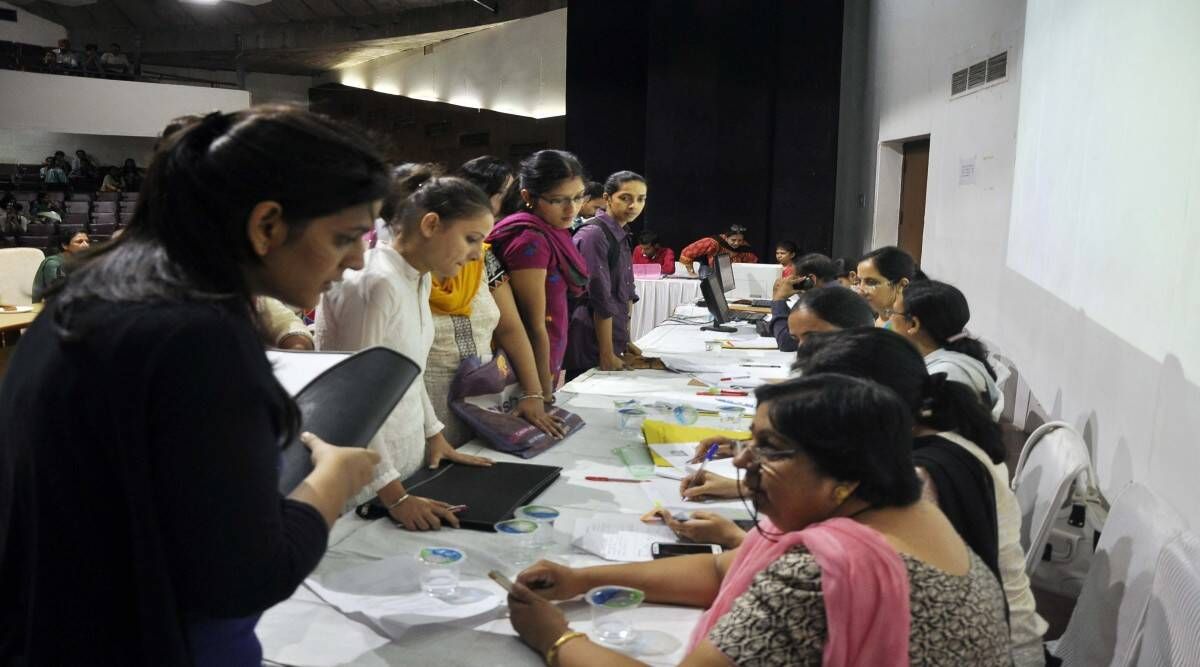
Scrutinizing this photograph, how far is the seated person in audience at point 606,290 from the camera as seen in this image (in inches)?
137

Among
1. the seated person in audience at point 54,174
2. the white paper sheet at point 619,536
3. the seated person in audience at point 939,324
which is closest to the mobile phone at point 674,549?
the white paper sheet at point 619,536

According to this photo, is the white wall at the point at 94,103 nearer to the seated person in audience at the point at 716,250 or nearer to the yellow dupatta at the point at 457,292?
the seated person in audience at the point at 716,250

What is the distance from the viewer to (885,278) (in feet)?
10.9

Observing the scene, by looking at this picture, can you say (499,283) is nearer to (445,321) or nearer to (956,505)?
(445,321)

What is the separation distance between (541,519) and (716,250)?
18.3ft

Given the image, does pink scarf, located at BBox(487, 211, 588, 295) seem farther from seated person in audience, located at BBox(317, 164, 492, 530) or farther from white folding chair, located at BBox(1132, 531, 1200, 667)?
white folding chair, located at BBox(1132, 531, 1200, 667)

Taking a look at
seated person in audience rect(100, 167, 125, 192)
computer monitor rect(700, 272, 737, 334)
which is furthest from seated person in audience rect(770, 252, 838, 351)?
seated person in audience rect(100, 167, 125, 192)

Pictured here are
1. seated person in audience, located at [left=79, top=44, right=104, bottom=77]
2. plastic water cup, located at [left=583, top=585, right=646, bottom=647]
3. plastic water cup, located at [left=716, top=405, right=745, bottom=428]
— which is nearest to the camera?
plastic water cup, located at [left=583, top=585, right=646, bottom=647]

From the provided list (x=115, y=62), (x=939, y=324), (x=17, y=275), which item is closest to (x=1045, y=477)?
(x=939, y=324)

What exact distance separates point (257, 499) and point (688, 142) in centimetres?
884

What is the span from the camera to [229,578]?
2.40ft

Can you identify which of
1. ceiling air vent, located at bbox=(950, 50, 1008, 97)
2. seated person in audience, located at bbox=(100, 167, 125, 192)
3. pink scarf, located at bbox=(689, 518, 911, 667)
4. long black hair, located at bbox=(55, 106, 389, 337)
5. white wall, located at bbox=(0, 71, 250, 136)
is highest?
white wall, located at bbox=(0, 71, 250, 136)

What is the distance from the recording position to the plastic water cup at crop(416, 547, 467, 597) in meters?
1.40

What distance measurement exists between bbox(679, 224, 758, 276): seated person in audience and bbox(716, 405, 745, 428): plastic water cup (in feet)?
11.2
